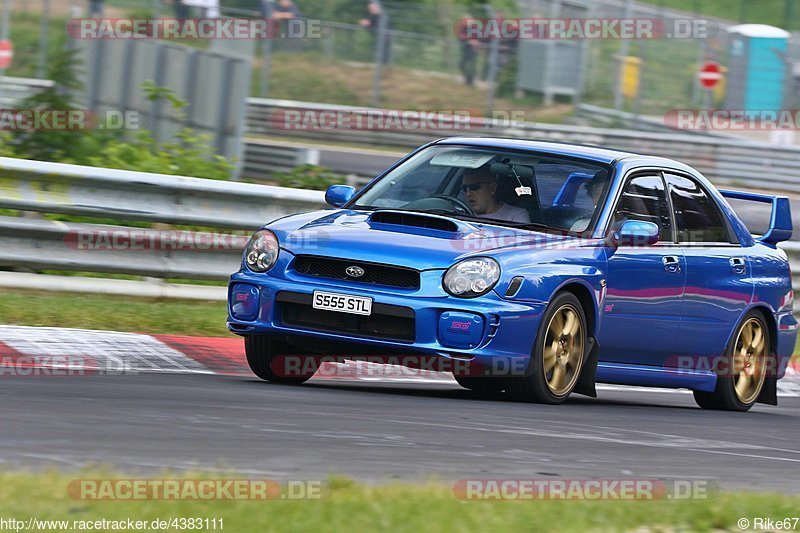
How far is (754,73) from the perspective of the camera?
2744cm

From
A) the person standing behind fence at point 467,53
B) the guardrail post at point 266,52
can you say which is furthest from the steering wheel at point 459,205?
the person standing behind fence at point 467,53

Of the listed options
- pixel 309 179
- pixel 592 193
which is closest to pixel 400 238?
pixel 592 193

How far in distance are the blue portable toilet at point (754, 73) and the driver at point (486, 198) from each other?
19.4 metres

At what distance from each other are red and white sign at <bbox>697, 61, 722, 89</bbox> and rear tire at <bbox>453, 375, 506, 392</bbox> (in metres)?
20.4

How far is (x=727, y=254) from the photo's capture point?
9469 mm

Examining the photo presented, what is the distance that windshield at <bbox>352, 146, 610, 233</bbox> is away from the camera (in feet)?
A: 27.3

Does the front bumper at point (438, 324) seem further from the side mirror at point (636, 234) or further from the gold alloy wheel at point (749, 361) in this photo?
the gold alloy wheel at point (749, 361)

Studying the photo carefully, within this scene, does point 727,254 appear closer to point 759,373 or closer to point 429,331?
point 759,373

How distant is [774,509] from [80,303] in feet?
20.6

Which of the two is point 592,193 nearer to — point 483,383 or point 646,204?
point 646,204

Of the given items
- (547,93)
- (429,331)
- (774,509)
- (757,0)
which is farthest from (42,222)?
(757,0)

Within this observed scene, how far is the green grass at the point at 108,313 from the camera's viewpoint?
31.7ft

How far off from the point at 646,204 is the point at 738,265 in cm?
96

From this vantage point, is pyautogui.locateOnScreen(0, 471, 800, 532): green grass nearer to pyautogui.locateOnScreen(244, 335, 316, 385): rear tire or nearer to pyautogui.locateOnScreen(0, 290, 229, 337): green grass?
pyautogui.locateOnScreen(244, 335, 316, 385): rear tire
